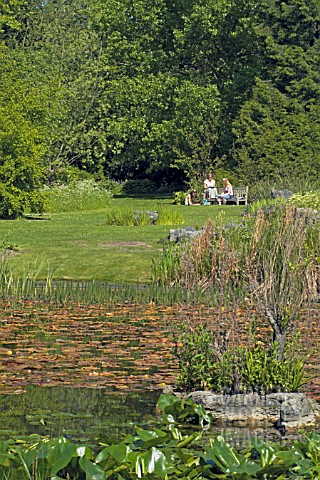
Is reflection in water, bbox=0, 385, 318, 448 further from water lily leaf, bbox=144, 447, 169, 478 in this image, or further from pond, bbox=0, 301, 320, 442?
water lily leaf, bbox=144, 447, 169, 478

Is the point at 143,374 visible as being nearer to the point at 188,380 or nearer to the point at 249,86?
the point at 188,380

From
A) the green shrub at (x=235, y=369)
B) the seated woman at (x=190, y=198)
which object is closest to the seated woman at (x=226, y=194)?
the seated woman at (x=190, y=198)

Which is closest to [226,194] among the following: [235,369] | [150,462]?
[235,369]

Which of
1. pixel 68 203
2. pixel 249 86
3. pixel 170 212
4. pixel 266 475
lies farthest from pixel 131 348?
pixel 249 86

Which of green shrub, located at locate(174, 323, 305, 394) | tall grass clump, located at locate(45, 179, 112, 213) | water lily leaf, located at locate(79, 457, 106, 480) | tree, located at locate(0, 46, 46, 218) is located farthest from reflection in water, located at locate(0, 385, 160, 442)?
tall grass clump, located at locate(45, 179, 112, 213)

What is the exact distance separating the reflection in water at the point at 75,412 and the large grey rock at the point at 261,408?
52cm

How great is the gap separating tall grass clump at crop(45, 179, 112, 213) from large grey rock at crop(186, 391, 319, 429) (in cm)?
2673

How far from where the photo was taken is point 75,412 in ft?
28.2

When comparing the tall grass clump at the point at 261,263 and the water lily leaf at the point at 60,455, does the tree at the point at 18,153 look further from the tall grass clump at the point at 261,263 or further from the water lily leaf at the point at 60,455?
the water lily leaf at the point at 60,455

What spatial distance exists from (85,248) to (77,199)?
17.3m

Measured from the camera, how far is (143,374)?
10.2m

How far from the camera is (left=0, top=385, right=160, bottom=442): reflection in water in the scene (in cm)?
789

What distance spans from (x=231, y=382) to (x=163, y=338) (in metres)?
3.27

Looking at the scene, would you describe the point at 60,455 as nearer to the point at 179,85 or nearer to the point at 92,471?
the point at 92,471
